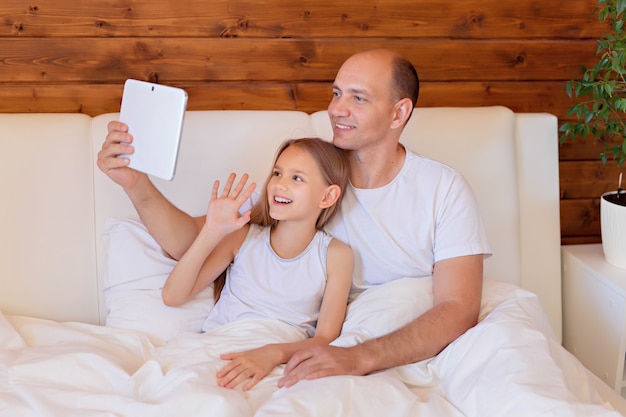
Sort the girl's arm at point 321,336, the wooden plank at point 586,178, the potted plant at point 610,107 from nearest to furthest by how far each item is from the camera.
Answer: the girl's arm at point 321,336 → the potted plant at point 610,107 → the wooden plank at point 586,178

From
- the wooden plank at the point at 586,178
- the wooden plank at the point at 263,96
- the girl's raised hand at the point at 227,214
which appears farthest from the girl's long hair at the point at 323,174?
the wooden plank at the point at 586,178

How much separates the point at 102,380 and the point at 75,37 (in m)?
1.05

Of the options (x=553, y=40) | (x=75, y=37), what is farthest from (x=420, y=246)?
(x=75, y=37)

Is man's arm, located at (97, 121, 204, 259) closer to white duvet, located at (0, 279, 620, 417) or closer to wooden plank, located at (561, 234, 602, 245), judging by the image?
white duvet, located at (0, 279, 620, 417)

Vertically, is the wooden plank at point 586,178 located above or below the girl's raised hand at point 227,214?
above

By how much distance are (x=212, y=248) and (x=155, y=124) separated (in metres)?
0.30

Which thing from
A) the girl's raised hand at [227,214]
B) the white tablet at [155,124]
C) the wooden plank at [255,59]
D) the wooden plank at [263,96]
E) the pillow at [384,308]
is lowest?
the pillow at [384,308]

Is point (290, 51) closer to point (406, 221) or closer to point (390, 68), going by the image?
point (390, 68)

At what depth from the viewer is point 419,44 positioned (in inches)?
93.2

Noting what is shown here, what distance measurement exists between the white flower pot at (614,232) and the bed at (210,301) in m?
0.13

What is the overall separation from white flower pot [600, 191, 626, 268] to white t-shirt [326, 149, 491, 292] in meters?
0.45

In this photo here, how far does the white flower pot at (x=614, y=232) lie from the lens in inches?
82.4

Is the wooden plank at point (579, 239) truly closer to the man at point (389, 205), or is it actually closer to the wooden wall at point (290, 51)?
the wooden wall at point (290, 51)

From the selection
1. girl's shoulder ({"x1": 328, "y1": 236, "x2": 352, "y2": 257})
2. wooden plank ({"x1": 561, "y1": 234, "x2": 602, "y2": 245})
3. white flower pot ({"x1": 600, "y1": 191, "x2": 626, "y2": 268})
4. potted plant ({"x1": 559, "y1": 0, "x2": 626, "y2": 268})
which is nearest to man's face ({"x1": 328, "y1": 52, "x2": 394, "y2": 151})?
girl's shoulder ({"x1": 328, "y1": 236, "x2": 352, "y2": 257})
